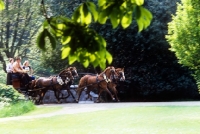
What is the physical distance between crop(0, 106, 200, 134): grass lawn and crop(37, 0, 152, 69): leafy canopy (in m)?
7.32

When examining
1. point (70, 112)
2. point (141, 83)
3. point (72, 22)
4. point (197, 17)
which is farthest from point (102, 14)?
point (141, 83)

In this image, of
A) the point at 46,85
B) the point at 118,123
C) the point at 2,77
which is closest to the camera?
the point at 118,123

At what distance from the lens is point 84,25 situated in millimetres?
3295

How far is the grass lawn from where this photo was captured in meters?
10.9

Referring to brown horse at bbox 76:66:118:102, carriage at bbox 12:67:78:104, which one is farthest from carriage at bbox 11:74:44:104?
brown horse at bbox 76:66:118:102

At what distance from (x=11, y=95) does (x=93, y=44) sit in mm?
13660

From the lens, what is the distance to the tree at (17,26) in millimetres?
26047

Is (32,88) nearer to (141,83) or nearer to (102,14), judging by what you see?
(141,83)

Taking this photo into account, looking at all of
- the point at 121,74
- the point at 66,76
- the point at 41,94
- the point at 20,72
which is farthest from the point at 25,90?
the point at 121,74

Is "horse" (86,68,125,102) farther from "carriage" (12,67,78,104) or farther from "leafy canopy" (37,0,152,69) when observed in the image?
"leafy canopy" (37,0,152,69)

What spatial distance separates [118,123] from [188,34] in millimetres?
2913

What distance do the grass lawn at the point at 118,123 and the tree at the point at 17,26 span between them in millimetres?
Result: 13161

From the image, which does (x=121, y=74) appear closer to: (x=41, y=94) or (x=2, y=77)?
(x=41, y=94)

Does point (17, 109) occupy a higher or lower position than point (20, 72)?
lower
